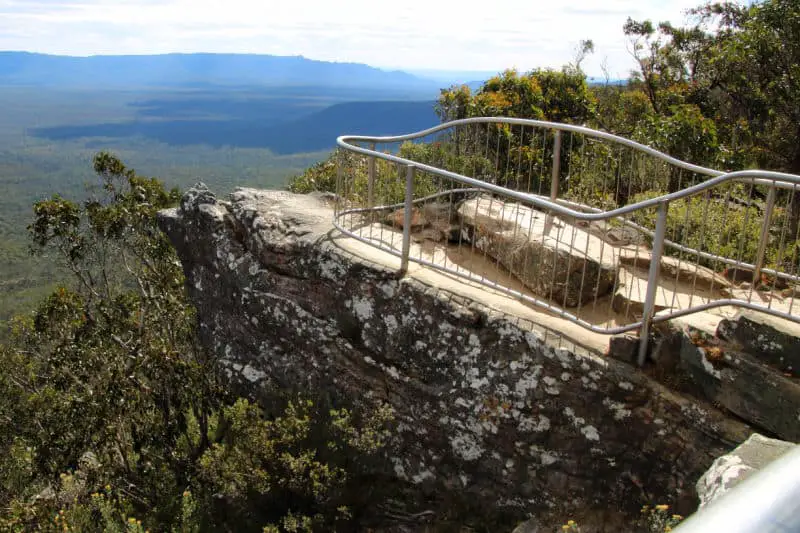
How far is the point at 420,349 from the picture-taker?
6.91 m

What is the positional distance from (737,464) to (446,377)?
3.02m

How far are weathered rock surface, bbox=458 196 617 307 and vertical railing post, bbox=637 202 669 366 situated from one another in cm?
62

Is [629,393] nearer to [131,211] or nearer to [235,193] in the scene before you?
[235,193]

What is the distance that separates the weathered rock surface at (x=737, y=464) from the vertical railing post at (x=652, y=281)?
1.20 metres

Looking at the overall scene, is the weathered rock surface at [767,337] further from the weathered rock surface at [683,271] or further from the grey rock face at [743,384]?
the weathered rock surface at [683,271]

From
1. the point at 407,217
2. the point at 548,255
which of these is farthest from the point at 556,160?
the point at 407,217

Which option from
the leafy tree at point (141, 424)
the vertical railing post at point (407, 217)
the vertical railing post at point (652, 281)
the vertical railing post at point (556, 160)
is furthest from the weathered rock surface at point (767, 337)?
the leafy tree at point (141, 424)

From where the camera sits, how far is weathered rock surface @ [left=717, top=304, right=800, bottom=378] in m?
Result: 5.16

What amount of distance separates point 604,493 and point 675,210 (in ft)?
15.3

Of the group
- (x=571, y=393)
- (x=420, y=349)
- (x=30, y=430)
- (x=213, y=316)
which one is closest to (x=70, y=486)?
(x=213, y=316)

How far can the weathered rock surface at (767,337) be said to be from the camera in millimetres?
5160

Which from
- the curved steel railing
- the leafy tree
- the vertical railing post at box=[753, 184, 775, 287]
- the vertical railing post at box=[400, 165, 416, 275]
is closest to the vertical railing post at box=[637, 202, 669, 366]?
the curved steel railing

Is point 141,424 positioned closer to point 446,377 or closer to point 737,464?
point 446,377

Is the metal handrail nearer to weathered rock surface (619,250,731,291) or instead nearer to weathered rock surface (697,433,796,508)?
weathered rock surface (697,433,796,508)
